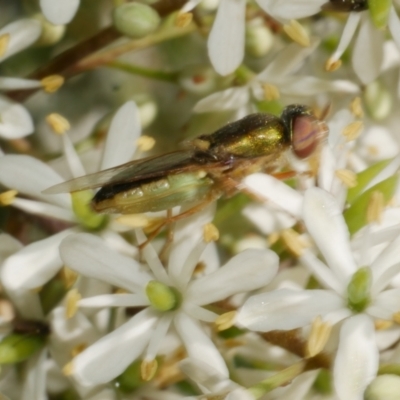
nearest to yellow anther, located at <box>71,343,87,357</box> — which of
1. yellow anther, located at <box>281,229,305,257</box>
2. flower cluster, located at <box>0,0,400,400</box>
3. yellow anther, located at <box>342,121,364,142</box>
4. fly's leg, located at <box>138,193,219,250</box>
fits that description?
flower cluster, located at <box>0,0,400,400</box>

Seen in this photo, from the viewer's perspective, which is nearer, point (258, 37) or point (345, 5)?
point (345, 5)

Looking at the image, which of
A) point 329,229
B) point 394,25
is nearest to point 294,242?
point 329,229

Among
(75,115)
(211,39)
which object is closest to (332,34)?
(211,39)

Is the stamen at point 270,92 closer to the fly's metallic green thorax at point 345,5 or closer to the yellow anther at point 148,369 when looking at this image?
the fly's metallic green thorax at point 345,5

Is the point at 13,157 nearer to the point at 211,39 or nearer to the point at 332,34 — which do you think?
the point at 211,39

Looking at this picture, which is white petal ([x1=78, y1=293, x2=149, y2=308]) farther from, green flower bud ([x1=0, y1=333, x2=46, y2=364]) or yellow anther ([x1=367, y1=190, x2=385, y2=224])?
yellow anther ([x1=367, y1=190, x2=385, y2=224])

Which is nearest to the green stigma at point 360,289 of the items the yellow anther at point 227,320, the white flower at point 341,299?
the white flower at point 341,299

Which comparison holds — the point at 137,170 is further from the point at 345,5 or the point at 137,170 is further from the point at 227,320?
the point at 345,5
